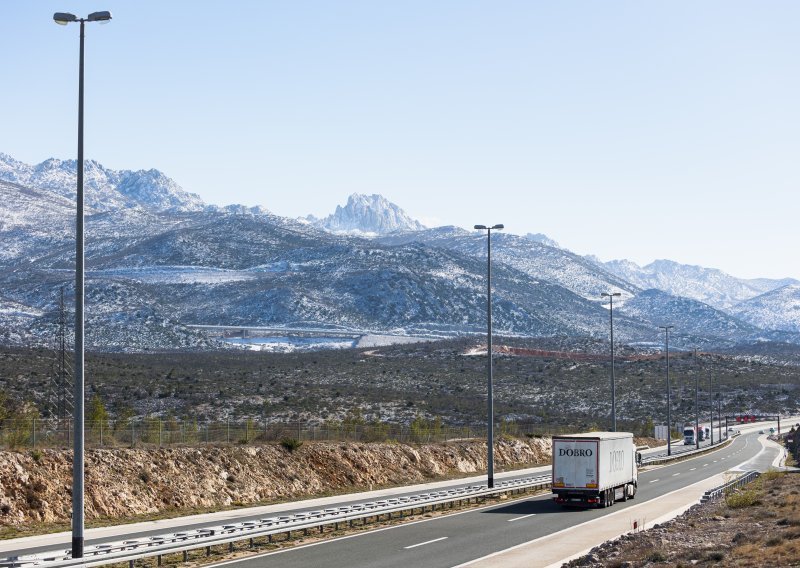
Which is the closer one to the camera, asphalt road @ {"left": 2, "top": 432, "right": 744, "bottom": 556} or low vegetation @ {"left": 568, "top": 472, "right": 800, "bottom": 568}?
low vegetation @ {"left": 568, "top": 472, "right": 800, "bottom": 568}

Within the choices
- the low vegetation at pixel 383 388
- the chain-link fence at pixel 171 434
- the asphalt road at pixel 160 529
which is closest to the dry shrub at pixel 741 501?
the asphalt road at pixel 160 529

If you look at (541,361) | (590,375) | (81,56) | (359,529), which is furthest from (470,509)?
(541,361)

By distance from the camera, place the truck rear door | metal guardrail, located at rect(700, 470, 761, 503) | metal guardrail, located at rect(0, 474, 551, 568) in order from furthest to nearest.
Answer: metal guardrail, located at rect(700, 470, 761, 503)
the truck rear door
metal guardrail, located at rect(0, 474, 551, 568)

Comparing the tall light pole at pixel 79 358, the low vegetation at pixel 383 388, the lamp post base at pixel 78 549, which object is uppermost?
the tall light pole at pixel 79 358

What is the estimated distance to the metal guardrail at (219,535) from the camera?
76.2ft

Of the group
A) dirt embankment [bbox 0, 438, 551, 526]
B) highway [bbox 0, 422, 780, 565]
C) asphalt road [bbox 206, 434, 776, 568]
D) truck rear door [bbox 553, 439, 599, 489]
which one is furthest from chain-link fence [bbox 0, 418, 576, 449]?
truck rear door [bbox 553, 439, 599, 489]

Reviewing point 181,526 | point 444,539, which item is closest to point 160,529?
point 181,526

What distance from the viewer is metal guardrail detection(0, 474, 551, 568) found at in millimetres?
23234

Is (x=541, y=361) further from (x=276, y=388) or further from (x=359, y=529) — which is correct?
(x=359, y=529)

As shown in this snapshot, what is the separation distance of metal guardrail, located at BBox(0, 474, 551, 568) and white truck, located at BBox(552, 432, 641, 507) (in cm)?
437

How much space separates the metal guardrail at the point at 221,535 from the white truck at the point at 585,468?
4.39m

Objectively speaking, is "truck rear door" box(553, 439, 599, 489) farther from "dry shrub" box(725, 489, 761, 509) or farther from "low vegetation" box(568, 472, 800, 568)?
"dry shrub" box(725, 489, 761, 509)

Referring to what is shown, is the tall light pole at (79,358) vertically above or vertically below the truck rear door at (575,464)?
above

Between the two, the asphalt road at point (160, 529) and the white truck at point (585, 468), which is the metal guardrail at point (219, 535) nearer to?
the asphalt road at point (160, 529)
